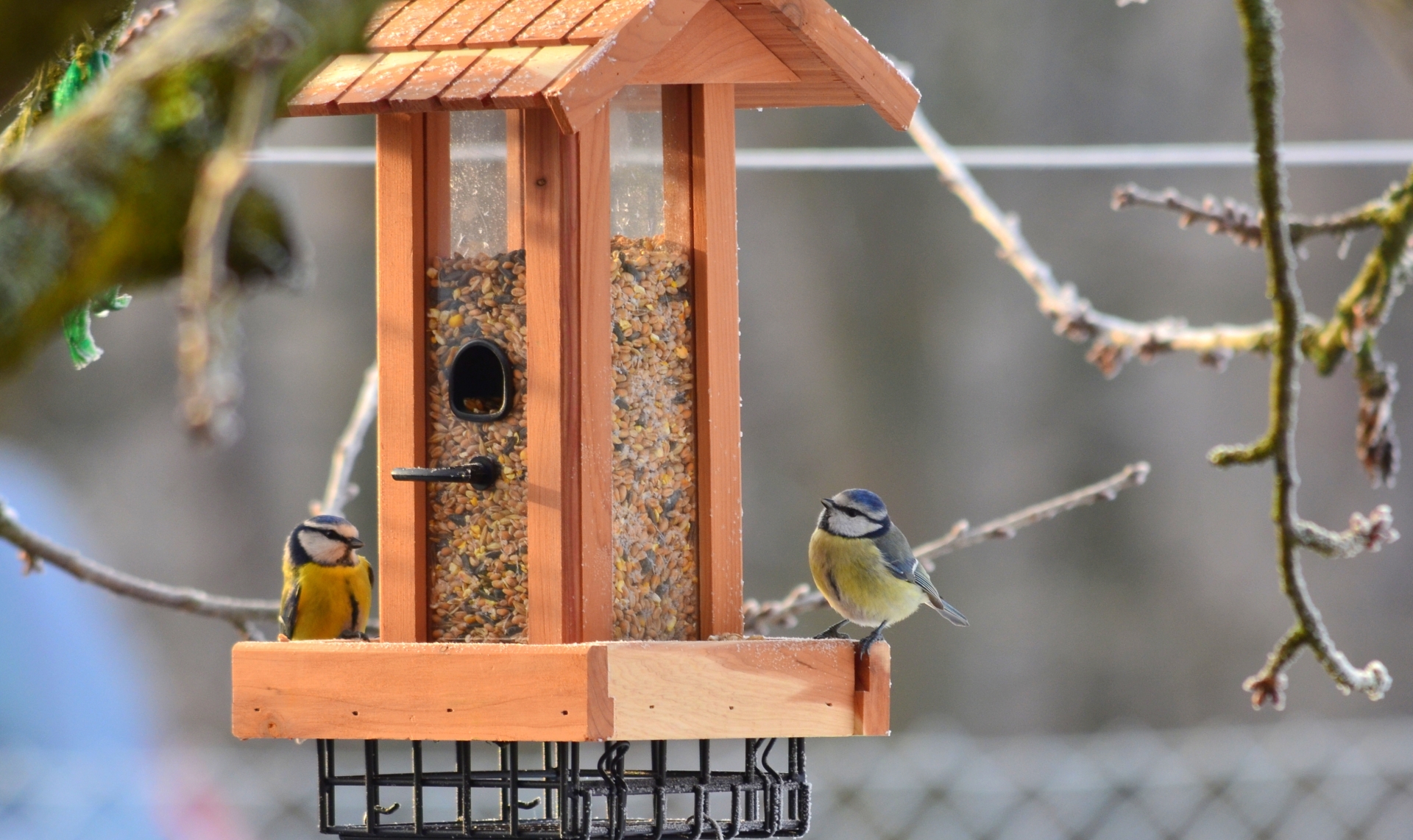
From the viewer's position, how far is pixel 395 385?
3.02 meters

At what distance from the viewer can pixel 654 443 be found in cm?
302

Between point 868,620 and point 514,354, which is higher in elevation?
point 514,354

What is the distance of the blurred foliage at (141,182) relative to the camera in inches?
53.9

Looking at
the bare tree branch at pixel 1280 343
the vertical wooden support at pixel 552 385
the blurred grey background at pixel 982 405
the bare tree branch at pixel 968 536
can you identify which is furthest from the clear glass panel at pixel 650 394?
the blurred grey background at pixel 982 405

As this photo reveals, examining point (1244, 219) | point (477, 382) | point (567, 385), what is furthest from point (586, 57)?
point (1244, 219)

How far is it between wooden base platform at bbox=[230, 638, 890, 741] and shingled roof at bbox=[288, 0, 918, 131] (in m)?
0.83

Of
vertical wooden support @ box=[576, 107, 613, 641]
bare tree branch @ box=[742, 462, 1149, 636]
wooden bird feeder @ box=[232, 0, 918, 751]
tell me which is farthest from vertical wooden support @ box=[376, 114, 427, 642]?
bare tree branch @ box=[742, 462, 1149, 636]

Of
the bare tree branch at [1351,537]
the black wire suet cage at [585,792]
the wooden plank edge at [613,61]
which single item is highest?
the wooden plank edge at [613,61]

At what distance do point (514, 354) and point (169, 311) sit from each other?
7.31 m

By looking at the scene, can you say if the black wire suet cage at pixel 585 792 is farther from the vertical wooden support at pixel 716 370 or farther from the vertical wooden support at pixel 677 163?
the vertical wooden support at pixel 677 163

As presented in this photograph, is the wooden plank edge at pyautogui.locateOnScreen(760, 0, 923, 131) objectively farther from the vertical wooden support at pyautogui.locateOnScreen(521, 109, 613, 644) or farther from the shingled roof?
the vertical wooden support at pyautogui.locateOnScreen(521, 109, 613, 644)

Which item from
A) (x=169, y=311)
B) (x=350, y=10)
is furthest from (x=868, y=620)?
→ (x=169, y=311)

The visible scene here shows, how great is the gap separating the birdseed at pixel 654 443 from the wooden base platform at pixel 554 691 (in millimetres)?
207

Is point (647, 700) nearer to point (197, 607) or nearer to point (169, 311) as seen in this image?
point (197, 607)
